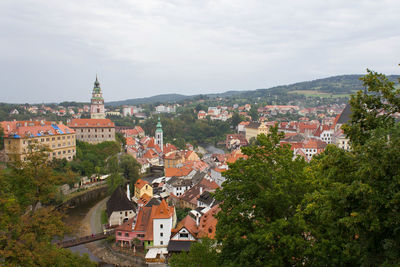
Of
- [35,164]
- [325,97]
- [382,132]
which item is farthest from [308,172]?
[325,97]

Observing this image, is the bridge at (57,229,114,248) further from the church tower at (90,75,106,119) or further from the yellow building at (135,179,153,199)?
the church tower at (90,75,106,119)

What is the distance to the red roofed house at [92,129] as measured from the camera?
5031 cm

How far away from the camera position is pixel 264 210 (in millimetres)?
8445

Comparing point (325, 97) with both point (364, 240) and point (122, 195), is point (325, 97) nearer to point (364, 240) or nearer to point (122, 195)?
point (122, 195)

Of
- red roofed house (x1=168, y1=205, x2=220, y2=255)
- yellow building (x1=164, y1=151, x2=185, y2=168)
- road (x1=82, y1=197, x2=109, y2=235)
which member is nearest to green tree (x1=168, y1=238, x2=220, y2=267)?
red roofed house (x1=168, y1=205, x2=220, y2=255)

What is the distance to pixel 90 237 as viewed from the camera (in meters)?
24.0

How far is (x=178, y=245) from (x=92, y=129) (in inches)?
1336

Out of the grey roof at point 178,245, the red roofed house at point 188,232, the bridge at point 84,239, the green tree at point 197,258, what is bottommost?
the bridge at point 84,239

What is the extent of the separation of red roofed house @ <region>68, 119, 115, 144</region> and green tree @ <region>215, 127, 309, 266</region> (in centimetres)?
4475

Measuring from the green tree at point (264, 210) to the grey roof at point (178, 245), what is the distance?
13136 millimetres

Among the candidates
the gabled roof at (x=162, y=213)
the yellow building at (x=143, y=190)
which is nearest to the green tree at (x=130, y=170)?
the yellow building at (x=143, y=190)

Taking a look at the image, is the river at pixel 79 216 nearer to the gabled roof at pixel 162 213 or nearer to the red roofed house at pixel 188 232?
the gabled roof at pixel 162 213

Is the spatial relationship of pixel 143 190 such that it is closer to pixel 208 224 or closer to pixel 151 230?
pixel 151 230

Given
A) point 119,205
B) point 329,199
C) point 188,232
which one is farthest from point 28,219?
point 119,205
